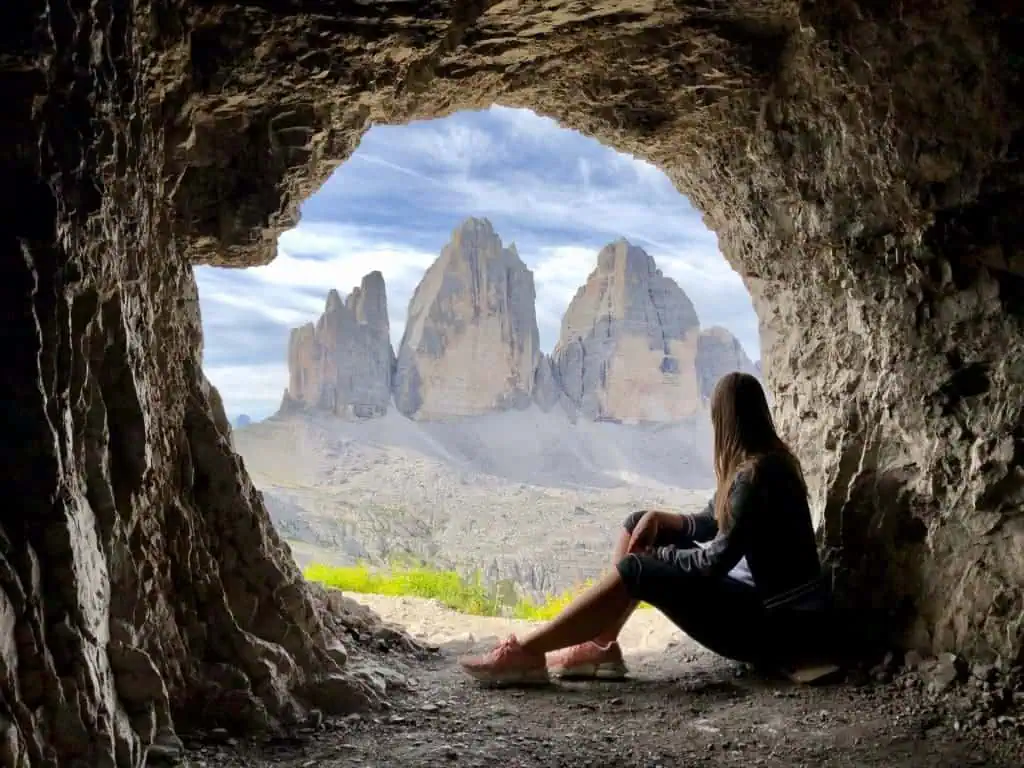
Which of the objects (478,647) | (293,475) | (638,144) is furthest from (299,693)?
(293,475)

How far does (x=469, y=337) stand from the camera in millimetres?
38344

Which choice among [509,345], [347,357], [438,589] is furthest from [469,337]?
[438,589]

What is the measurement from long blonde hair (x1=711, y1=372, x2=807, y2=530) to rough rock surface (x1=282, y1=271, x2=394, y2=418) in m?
32.0

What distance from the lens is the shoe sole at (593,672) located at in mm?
3637

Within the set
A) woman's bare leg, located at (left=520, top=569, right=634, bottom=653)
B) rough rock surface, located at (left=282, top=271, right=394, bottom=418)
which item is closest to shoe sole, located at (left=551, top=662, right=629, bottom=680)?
woman's bare leg, located at (left=520, top=569, right=634, bottom=653)

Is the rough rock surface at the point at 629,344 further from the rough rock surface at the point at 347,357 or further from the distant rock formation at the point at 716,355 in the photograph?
the rough rock surface at the point at 347,357

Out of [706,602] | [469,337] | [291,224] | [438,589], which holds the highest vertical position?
[469,337]

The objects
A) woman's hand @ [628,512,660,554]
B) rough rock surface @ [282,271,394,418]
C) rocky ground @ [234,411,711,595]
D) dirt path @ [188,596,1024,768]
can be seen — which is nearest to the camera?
dirt path @ [188,596,1024,768]

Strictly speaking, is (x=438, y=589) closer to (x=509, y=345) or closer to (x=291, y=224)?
(x=291, y=224)

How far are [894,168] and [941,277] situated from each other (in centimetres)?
43

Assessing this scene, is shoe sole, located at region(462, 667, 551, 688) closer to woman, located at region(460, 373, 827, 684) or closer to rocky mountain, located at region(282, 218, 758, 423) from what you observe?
woman, located at region(460, 373, 827, 684)

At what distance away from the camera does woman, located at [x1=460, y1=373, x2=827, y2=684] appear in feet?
10.6

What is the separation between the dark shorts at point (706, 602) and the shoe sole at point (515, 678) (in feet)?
1.67

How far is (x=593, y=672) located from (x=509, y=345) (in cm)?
3484
